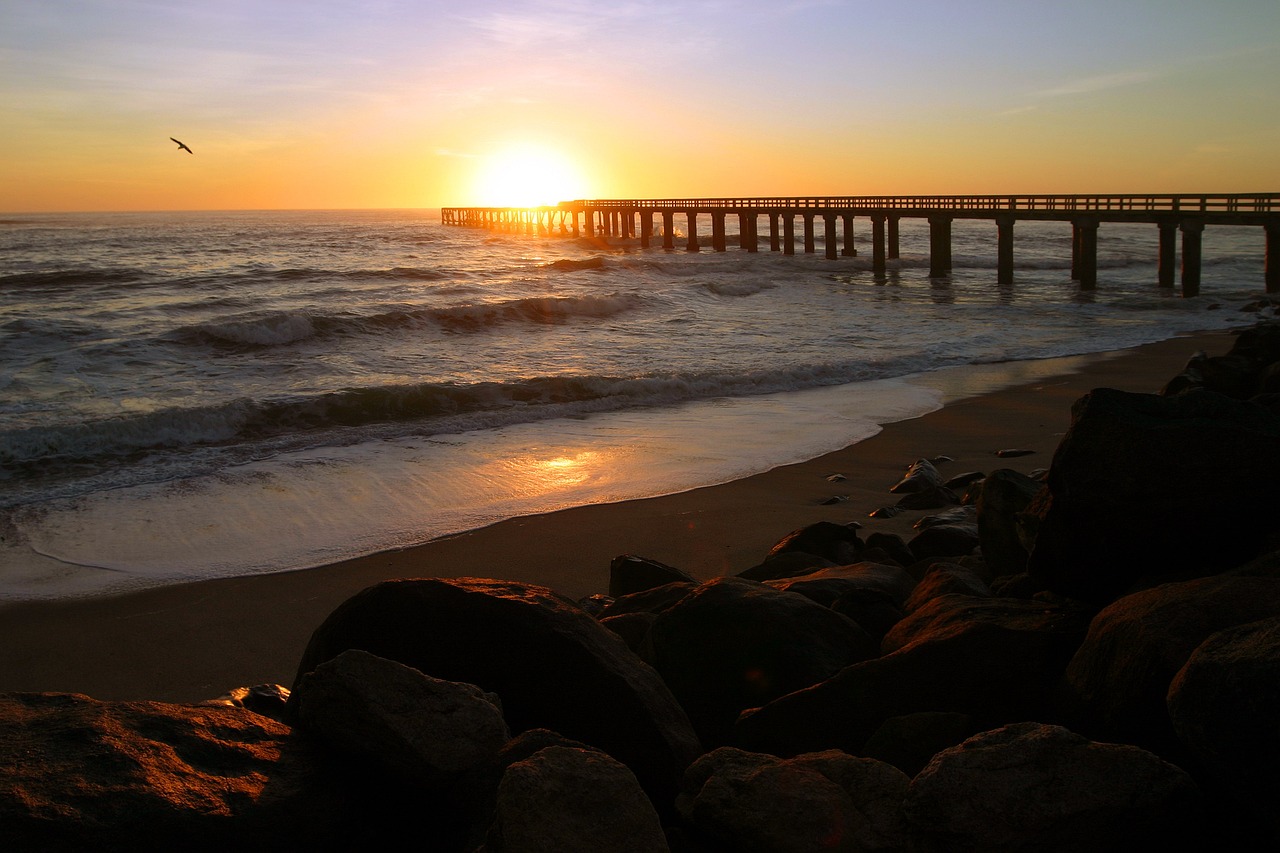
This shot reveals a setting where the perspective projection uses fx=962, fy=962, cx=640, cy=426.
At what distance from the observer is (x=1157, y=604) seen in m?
3.20

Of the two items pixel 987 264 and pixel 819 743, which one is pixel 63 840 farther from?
pixel 987 264

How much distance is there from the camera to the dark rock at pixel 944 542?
6066 millimetres

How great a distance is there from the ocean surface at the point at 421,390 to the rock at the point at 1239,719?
6.12m

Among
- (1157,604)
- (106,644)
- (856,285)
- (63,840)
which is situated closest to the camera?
(63,840)

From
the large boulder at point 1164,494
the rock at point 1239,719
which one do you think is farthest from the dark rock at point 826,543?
the rock at point 1239,719

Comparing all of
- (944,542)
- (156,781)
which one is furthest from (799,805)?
(944,542)

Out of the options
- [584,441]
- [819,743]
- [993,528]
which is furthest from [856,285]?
[819,743]

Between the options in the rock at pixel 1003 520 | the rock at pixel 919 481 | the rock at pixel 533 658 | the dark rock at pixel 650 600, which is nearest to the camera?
the rock at pixel 533 658

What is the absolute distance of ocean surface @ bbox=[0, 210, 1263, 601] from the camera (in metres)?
8.59

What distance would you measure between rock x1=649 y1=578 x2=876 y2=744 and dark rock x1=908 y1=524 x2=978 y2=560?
2.12 meters

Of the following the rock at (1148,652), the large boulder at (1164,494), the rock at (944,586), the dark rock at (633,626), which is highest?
the large boulder at (1164,494)

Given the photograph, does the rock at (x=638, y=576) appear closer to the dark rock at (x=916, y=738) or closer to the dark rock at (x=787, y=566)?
the dark rock at (x=787, y=566)

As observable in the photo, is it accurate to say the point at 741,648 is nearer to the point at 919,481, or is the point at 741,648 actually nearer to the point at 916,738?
the point at 916,738

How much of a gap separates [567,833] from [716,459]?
788 cm
